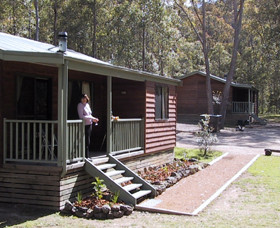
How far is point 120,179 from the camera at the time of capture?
813cm

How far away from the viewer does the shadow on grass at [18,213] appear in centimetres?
630

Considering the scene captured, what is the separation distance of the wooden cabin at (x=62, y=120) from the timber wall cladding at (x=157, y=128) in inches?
1.2

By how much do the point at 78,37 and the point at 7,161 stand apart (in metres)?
28.1

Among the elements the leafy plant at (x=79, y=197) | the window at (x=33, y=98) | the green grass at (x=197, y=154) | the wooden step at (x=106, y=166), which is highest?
the window at (x=33, y=98)

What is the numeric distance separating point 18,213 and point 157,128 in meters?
5.72

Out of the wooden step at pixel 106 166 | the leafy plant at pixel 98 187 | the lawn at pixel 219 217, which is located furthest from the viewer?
the wooden step at pixel 106 166

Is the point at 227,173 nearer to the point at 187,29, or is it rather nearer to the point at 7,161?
the point at 7,161

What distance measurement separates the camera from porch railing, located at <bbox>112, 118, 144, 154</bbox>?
9.16m

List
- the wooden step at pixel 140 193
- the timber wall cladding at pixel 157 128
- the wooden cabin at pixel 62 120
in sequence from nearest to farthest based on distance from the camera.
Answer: the wooden cabin at pixel 62 120 → the wooden step at pixel 140 193 → the timber wall cladding at pixel 157 128

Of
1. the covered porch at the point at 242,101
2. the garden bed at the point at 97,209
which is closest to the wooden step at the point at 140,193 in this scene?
the garden bed at the point at 97,209

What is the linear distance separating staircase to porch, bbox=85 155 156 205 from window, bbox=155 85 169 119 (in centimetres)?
330

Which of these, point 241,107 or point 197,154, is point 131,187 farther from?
point 241,107

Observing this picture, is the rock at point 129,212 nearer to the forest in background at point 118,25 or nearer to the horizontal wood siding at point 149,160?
the horizontal wood siding at point 149,160

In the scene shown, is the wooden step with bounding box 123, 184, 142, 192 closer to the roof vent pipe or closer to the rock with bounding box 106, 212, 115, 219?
the rock with bounding box 106, 212, 115, 219
